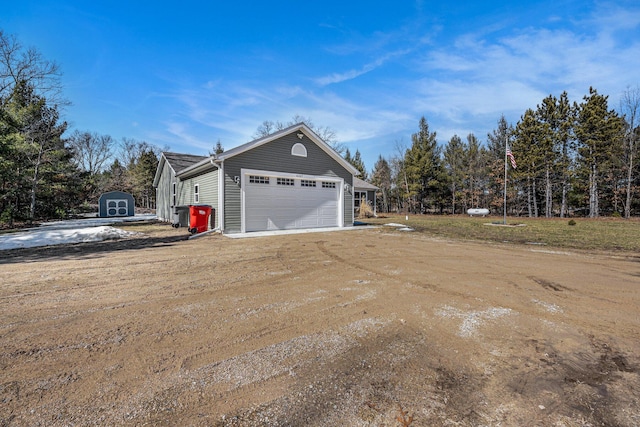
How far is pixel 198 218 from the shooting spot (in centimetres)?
1077

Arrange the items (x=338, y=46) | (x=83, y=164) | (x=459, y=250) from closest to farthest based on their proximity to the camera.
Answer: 1. (x=459, y=250)
2. (x=338, y=46)
3. (x=83, y=164)

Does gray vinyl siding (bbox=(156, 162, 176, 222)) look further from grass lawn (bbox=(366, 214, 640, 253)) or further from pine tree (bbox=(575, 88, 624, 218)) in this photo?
pine tree (bbox=(575, 88, 624, 218))

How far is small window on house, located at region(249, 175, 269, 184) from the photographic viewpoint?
11328mm

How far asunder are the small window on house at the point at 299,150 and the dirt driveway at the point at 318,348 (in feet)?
27.0

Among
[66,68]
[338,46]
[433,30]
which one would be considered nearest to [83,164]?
[66,68]

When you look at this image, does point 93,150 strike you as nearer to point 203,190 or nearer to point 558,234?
point 203,190

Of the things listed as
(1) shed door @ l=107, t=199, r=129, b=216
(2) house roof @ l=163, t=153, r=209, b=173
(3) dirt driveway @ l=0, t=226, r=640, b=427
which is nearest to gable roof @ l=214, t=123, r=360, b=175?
(3) dirt driveway @ l=0, t=226, r=640, b=427

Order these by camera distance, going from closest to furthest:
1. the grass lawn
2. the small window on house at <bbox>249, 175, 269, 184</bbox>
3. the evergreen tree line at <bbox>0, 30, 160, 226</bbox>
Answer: the grass lawn
the small window on house at <bbox>249, 175, 269, 184</bbox>
the evergreen tree line at <bbox>0, 30, 160, 226</bbox>

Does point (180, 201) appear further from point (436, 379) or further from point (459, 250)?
point (436, 379)

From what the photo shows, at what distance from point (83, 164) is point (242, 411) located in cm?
4593

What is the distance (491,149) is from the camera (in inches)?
1211

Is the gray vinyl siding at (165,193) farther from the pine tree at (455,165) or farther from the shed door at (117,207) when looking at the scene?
the pine tree at (455,165)

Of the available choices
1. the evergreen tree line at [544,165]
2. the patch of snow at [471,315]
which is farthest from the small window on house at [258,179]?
the evergreen tree line at [544,165]

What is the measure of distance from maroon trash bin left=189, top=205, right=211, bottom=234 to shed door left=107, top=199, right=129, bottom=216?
1791cm
